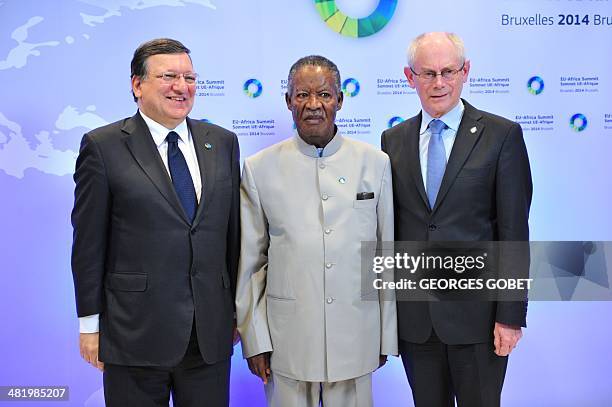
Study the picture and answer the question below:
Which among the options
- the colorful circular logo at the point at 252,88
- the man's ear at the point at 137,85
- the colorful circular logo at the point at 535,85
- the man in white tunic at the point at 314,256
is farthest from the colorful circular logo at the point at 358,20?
the man's ear at the point at 137,85

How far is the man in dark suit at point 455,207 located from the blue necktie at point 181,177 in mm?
811

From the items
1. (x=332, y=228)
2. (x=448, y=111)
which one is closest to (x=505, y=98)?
(x=448, y=111)

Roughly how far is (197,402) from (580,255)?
2.43 m

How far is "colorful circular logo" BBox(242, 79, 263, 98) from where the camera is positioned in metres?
3.60

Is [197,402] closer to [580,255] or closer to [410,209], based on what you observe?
[410,209]

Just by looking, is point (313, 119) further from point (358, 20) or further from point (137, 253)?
point (358, 20)

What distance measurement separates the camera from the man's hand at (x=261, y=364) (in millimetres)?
2480

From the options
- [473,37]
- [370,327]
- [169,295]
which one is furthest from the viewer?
[473,37]

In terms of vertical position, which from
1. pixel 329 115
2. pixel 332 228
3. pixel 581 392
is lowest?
pixel 581 392

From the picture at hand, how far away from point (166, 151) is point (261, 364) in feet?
2.96

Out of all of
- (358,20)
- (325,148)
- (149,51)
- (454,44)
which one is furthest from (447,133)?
(358,20)

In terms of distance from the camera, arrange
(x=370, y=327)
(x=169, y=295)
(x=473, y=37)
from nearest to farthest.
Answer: (x=169, y=295) < (x=370, y=327) < (x=473, y=37)

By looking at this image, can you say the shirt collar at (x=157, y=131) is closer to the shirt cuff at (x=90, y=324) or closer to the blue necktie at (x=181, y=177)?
the blue necktie at (x=181, y=177)

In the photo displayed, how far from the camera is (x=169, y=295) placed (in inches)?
90.4
